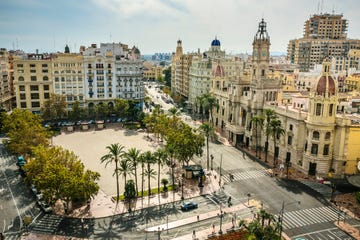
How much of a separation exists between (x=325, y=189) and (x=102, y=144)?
71.4 meters

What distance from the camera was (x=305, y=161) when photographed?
8556cm

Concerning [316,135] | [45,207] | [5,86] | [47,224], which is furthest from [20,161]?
[5,86]

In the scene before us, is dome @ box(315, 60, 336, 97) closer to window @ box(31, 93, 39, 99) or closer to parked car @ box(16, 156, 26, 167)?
parked car @ box(16, 156, 26, 167)

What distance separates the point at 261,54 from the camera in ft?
342

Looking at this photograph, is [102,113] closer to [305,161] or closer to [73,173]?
[73,173]

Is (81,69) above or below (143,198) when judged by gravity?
above

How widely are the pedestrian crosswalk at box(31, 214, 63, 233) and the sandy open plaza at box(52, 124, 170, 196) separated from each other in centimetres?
1413

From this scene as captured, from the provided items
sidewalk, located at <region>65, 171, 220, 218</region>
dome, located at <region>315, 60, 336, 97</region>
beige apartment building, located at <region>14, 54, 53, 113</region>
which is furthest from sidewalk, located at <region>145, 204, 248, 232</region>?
beige apartment building, located at <region>14, 54, 53, 113</region>

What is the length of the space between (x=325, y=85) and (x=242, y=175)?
31.5 m

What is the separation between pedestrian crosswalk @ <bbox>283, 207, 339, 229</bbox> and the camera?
203ft

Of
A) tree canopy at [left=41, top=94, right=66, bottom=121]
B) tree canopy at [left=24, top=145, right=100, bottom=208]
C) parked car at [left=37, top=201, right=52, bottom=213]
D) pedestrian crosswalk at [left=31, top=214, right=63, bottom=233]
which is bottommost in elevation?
pedestrian crosswalk at [left=31, top=214, right=63, bottom=233]

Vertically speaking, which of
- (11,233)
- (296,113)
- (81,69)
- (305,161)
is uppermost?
(81,69)

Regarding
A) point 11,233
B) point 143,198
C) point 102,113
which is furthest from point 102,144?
point 11,233

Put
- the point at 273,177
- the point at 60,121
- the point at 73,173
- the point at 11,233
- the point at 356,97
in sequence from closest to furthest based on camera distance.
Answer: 1. the point at 11,233
2. the point at 73,173
3. the point at 273,177
4. the point at 356,97
5. the point at 60,121
